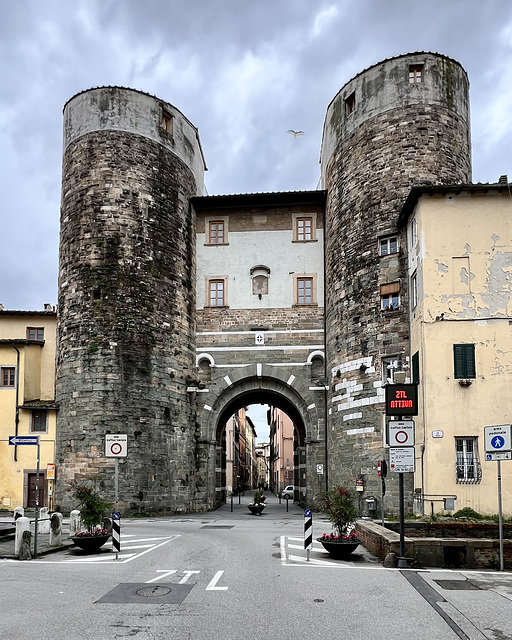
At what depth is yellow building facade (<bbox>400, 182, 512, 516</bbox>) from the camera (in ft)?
71.7

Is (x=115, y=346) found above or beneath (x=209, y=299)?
beneath

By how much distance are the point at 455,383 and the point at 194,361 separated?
543 inches

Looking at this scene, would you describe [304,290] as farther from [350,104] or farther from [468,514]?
[468,514]

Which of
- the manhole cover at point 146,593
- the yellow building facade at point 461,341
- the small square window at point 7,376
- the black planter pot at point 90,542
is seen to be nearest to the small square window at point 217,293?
the small square window at point 7,376

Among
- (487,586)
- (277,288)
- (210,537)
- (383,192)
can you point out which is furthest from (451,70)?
(487,586)

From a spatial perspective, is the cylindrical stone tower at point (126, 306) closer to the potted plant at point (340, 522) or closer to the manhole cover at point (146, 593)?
the potted plant at point (340, 522)

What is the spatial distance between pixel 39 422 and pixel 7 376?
2.97 metres

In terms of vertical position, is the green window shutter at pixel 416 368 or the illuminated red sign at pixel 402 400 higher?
the green window shutter at pixel 416 368

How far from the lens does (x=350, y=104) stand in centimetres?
3034

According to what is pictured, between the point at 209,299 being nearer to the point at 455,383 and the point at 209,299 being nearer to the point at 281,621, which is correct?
the point at 455,383

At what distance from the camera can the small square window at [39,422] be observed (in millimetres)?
31516

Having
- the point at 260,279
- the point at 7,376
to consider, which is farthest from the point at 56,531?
the point at 260,279

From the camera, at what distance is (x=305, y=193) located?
3291cm

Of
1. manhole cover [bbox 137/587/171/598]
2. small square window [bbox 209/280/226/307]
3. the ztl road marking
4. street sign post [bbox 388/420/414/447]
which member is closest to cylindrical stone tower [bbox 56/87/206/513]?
small square window [bbox 209/280/226/307]
